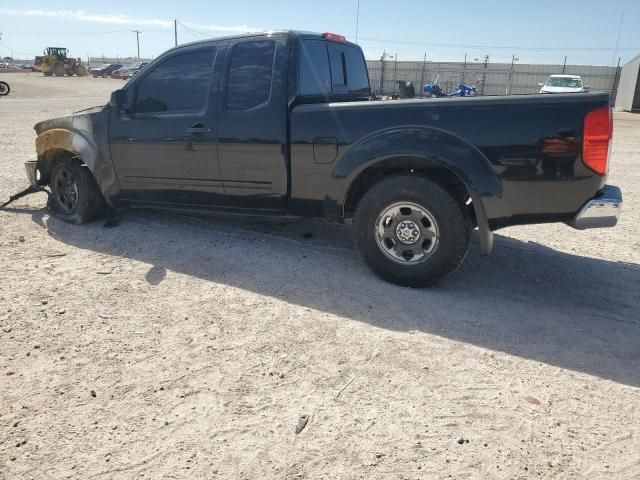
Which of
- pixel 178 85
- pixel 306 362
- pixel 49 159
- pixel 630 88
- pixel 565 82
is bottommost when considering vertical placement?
pixel 306 362

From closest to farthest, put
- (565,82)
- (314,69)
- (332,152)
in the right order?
(332,152), (314,69), (565,82)

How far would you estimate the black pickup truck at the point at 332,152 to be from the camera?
11.4 feet

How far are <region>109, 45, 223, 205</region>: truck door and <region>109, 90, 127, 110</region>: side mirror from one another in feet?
0.18

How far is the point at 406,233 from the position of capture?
13.0 ft

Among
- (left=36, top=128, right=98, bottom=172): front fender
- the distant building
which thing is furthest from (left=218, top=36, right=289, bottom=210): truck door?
the distant building

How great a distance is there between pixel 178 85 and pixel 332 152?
1769 millimetres

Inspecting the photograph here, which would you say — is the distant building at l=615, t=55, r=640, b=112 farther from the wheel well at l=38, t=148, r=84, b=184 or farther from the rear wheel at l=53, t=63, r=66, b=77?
the rear wheel at l=53, t=63, r=66, b=77

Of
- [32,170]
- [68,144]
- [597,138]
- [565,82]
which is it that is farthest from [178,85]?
[565,82]

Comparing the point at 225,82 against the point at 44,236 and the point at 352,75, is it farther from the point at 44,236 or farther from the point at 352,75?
the point at 44,236

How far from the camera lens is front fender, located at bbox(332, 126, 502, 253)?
11.8 ft

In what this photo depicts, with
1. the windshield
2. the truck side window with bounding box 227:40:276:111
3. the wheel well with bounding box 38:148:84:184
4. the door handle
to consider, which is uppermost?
the windshield

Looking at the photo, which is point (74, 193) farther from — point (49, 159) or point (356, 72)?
point (356, 72)

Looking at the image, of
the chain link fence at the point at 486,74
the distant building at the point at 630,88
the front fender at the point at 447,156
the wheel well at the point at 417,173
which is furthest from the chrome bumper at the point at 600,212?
the chain link fence at the point at 486,74

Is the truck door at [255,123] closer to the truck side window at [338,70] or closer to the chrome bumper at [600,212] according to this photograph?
the truck side window at [338,70]
